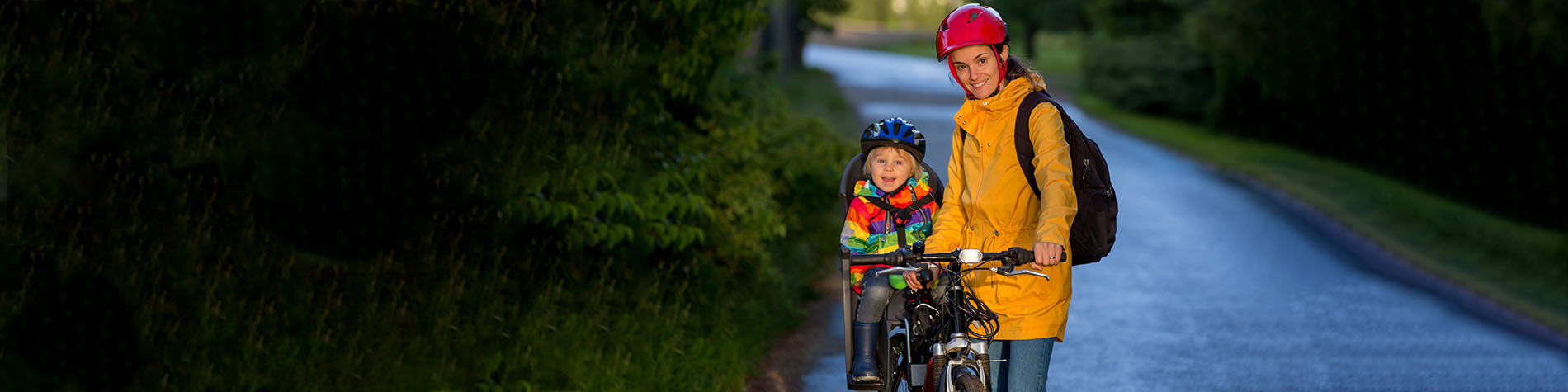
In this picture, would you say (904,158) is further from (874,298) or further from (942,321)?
(942,321)

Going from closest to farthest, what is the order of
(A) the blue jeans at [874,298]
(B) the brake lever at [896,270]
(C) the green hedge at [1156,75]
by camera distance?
(B) the brake lever at [896,270], (A) the blue jeans at [874,298], (C) the green hedge at [1156,75]

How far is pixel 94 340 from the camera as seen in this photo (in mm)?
5777

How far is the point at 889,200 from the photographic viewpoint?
17.7ft

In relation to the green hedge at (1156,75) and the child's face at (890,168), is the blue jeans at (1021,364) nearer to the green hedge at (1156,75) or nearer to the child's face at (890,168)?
Answer: the child's face at (890,168)

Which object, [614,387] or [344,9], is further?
[614,387]

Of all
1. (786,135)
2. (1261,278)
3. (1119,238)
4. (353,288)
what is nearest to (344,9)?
(353,288)

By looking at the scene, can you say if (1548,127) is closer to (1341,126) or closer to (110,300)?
(1341,126)

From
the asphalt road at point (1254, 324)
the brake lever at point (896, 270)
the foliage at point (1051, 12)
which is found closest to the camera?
the brake lever at point (896, 270)

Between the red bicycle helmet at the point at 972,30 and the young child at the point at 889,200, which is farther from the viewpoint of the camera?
the young child at the point at 889,200

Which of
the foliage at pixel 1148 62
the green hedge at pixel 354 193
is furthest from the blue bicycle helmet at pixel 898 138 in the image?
the foliage at pixel 1148 62

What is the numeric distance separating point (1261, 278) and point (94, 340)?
9315 mm

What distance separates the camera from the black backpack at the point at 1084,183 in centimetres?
449

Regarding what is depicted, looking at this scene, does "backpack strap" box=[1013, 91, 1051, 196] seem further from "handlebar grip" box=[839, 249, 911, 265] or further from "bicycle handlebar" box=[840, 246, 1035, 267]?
"handlebar grip" box=[839, 249, 911, 265]

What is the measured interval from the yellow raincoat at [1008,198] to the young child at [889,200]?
0.57 metres
